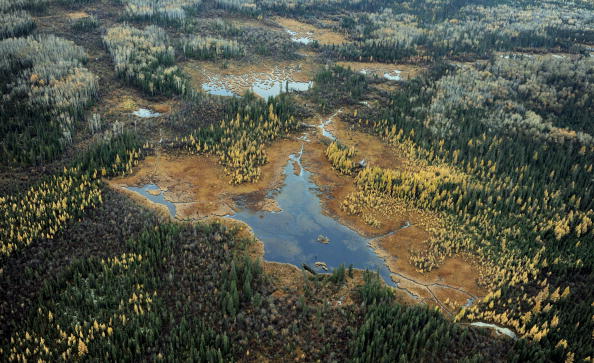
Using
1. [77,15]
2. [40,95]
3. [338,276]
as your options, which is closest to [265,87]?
[40,95]

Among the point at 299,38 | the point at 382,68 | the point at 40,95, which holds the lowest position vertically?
the point at 40,95

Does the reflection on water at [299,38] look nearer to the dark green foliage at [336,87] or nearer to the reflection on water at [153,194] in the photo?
the dark green foliage at [336,87]

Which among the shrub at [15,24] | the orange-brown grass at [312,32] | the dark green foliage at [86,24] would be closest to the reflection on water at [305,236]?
the shrub at [15,24]

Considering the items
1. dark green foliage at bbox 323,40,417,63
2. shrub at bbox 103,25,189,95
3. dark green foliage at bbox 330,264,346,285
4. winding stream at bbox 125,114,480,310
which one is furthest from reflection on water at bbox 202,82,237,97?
dark green foliage at bbox 330,264,346,285

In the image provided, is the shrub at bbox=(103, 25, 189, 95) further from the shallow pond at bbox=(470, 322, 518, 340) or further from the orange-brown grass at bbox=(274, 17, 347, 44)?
the shallow pond at bbox=(470, 322, 518, 340)

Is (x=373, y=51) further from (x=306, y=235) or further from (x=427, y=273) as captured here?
(x=427, y=273)

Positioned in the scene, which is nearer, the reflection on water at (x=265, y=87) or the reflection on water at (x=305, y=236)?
the reflection on water at (x=305, y=236)
